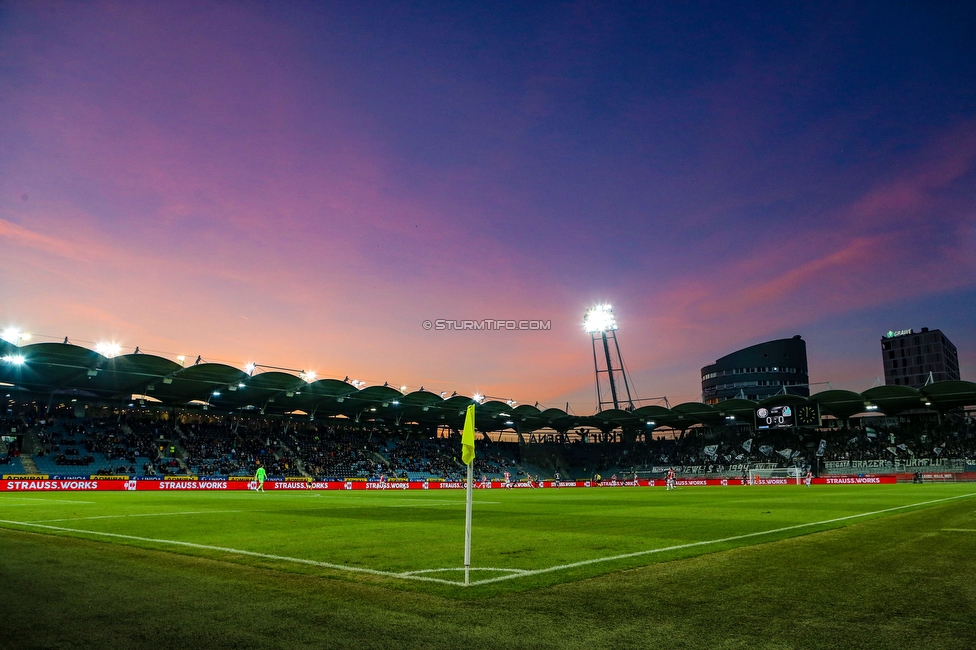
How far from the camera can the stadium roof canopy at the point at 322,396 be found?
49125mm

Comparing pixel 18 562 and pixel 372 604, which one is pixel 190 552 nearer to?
pixel 18 562

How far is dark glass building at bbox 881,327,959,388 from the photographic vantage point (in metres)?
171

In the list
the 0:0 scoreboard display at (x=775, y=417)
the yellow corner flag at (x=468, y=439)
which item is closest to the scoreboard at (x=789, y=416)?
the 0:0 scoreboard display at (x=775, y=417)

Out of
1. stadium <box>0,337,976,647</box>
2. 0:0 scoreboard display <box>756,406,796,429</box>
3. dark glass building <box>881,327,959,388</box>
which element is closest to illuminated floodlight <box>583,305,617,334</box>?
0:0 scoreboard display <box>756,406,796,429</box>

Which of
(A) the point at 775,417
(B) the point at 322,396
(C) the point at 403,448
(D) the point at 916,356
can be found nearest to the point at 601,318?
(A) the point at 775,417

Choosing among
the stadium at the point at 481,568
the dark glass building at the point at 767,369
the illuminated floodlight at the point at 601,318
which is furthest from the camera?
the dark glass building at the point at 767,369

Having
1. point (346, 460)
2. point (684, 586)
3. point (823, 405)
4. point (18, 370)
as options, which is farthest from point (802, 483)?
point (18, 370)

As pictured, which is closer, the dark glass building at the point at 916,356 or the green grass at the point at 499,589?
the green grass at the point at 499,589

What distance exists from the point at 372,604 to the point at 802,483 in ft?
207

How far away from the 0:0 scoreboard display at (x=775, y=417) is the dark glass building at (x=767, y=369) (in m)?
79.4

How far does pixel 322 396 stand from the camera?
6444cm

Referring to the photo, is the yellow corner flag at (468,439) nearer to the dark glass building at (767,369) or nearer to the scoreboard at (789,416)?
the scoreboard at (789,416)

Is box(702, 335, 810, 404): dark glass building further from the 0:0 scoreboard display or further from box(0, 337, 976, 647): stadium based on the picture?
box(0, 337, 976, 647): stadium

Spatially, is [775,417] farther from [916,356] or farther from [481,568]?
[916,356]
